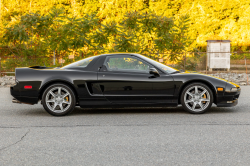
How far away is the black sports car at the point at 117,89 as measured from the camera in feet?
23.7

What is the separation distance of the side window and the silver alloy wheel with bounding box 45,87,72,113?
1101 mm

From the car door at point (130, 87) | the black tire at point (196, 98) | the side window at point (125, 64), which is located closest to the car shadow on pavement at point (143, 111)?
the black tire at point (196, 98)

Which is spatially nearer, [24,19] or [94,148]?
[94,148]

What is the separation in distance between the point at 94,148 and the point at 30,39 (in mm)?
17234

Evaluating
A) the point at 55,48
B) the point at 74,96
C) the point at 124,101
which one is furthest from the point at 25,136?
the point at 55,48

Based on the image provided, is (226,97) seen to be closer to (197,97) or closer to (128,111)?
(197,97)

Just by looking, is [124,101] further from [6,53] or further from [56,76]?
[6,53]

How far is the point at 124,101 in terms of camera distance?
722cm

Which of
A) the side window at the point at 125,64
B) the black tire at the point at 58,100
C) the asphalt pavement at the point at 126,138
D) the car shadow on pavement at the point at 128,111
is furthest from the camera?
the car shadow on pavement at the point at 128,111

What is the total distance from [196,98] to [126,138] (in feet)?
8.48

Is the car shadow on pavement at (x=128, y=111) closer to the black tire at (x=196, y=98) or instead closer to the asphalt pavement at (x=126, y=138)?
the asphalt pavement at (x=126, y=138)

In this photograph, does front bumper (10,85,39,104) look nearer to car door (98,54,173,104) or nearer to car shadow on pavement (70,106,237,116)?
car shadow on pavement (70,106,237,116)

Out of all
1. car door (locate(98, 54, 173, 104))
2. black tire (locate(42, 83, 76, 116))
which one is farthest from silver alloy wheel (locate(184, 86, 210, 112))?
black tire (locate(42, 83, 76, 116))

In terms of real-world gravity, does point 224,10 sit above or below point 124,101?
above
